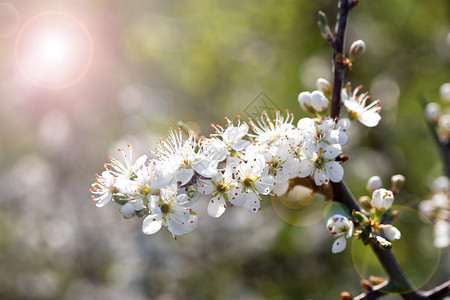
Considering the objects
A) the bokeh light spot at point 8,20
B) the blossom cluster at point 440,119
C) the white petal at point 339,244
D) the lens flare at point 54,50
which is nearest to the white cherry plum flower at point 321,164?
the white petal at point 339,244

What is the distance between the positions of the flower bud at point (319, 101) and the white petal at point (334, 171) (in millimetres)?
277

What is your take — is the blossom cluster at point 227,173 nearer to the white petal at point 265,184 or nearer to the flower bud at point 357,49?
the white petal at point 265,184

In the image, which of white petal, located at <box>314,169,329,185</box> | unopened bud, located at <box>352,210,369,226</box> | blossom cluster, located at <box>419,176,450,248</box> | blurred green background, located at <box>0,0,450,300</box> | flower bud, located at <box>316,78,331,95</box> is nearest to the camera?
unopened bud, located at <box>352,210,369,226</box>

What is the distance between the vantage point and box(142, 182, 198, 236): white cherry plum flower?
1464mm

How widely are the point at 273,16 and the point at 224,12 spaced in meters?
1.02

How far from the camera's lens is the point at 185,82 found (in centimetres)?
654

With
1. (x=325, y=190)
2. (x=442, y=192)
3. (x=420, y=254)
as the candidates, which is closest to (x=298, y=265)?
(x=420, y=254)

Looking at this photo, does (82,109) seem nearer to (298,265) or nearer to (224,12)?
(224,12)

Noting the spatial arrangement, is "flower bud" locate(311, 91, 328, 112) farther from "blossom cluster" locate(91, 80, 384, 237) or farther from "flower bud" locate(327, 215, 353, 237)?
"flower bud" locate(327, 215, 353, 237)

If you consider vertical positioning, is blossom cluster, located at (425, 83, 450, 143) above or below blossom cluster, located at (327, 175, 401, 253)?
above

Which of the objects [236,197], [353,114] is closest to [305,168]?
[236,197]

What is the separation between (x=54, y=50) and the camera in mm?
5938

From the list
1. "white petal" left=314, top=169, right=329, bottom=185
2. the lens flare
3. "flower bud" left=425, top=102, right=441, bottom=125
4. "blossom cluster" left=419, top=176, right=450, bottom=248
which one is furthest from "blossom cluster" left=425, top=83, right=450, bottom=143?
the lens flare

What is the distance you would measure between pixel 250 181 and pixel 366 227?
44 cm
